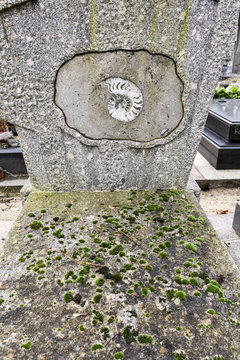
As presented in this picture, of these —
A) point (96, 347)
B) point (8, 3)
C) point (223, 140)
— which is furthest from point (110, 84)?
point (223, 140)

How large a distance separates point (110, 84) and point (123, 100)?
5.1 inches

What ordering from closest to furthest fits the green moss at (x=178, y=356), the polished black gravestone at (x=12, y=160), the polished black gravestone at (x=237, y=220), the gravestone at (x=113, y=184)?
the green moss at (x=178, y=356) < the gravestone at (x=113, y=184) < the polished black gravestone at (x=237, y=220) < the polished black gravestone at (x=12, y=160)

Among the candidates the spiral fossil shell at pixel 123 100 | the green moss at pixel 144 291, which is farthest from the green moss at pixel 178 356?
the spiral fossil shell at pixel 123 100

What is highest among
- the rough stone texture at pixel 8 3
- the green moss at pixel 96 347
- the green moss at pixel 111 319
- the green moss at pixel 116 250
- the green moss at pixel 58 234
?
the rough stone texture at pixel 8 3

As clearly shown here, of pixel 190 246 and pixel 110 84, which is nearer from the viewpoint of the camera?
pixel 190 246

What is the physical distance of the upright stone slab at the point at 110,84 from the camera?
142cm

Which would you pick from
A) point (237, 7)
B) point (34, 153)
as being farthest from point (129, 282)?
point (237, 7)

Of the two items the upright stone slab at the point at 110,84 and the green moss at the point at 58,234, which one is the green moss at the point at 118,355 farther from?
the upright stone slab at the point at 110,84

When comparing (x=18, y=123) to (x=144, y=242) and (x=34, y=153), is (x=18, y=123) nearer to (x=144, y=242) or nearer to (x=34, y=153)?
(x=34, y=153)

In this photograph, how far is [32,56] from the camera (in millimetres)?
1493

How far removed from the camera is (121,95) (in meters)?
1.70

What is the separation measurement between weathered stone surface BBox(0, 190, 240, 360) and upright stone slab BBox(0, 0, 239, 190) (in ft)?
1.04

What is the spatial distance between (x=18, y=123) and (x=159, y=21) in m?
1.04

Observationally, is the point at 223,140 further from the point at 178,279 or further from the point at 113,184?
the point at 178,279
